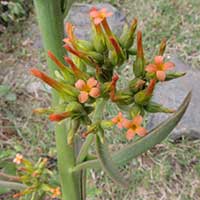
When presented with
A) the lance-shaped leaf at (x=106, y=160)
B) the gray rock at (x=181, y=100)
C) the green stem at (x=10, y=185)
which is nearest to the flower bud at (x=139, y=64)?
the lance-shaped leaf at (x=106, y=160)

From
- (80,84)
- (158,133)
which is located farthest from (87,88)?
(158,133)

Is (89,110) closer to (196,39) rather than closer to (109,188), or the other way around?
(109,188)

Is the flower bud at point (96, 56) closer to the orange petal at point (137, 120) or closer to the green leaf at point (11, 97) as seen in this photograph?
the orange petal at point (137, 120)

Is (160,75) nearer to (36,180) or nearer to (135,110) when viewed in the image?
(135,110)

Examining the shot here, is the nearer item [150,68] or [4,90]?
[150,68]

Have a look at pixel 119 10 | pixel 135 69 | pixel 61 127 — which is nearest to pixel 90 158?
pixel 61 127

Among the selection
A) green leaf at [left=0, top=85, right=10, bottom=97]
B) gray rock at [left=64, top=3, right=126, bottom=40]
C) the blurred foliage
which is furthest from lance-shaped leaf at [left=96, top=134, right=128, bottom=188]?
the blurred foliage
